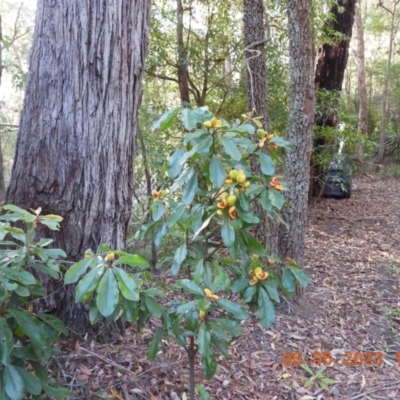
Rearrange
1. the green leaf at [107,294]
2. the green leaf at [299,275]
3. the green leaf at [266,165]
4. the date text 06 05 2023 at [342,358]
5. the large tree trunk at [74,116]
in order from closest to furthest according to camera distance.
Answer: the green leaf at [107,294] < the green leaf at [266,165] < the green leaf at [299,275] < the large tree trunk at [74,116] < the date text 06 05 2023 at [342,358]

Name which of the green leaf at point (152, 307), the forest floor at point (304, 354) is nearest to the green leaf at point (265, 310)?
the green leaf at point (152, 307)

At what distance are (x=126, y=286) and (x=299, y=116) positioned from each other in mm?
2454

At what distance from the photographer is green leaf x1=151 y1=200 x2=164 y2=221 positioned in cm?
148

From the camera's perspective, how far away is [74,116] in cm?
209

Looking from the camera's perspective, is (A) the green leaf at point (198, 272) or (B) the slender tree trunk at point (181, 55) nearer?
(A) the green leaf at point (198, 272)

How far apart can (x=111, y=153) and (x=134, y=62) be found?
530 millimetres

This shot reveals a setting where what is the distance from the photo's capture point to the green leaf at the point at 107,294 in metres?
1.20

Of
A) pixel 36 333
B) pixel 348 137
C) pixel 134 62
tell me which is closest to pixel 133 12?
pixel 134 62

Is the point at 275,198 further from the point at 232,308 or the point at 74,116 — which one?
the point at 74,116

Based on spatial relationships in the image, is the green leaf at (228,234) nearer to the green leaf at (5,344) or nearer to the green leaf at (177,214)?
the green leaf at (177,214)

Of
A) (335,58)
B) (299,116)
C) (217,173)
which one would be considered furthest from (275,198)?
(335,58)

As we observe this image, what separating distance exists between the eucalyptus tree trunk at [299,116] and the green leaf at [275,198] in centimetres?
182

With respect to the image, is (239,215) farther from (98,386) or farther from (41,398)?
(98,386)

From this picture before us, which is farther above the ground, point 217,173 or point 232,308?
point 217,173
